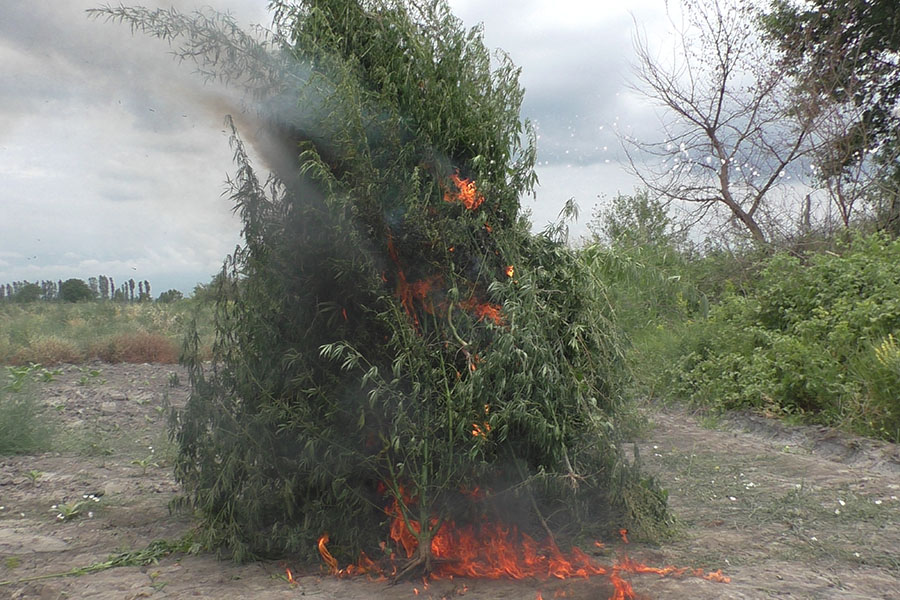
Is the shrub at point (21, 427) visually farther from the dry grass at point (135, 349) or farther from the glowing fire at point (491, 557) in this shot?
the dry grass at point (135, 349)

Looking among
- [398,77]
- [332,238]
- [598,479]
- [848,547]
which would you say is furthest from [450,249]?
[848,547]

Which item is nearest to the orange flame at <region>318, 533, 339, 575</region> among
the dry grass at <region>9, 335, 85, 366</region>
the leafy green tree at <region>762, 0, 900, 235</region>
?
the dry grass at <region>9, 335, 85, 366</region>

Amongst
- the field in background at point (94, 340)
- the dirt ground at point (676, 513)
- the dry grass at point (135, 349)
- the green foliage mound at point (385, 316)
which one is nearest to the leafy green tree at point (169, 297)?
the field in background at point (94, 340)

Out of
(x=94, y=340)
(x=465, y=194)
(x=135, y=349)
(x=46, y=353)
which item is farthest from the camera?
(x=94, y=340)

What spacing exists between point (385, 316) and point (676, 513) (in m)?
2.54

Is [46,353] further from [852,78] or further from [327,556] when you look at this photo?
[852,78]

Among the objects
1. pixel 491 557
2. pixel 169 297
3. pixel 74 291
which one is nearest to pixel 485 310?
pixel 491 557

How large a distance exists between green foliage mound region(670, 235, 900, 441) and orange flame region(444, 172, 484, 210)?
186 inches

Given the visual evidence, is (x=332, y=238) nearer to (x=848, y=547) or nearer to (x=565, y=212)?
(x=565, y=212)

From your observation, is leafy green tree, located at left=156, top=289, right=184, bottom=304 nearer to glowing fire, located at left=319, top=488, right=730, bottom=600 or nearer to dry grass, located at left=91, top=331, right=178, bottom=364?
dry grass, located at left=91, top=331, right=178, bottom=364

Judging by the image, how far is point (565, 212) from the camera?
399 cm

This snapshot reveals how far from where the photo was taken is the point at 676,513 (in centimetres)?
453

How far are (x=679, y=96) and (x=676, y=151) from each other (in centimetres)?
99

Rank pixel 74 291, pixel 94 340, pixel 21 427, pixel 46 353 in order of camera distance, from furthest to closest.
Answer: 1. pixel 74 291
2. pixel 94 340
3. pixel 46 353
4. pixel 21 427
